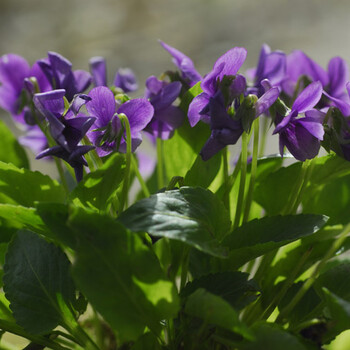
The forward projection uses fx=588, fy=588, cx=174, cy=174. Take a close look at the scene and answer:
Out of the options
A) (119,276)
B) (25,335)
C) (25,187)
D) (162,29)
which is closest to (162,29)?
(162,29)

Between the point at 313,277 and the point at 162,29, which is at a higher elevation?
the point at 313,277

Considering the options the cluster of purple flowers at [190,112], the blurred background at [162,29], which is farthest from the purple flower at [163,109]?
the blurred background at [162,29]

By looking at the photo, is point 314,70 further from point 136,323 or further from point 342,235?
point 136,323

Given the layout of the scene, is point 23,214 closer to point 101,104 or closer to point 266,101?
point 101,104

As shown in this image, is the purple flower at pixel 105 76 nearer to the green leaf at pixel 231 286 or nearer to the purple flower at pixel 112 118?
the purple flower at pixel 112 118

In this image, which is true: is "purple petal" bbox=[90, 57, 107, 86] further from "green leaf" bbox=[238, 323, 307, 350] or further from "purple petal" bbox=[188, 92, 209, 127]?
"green leaf" bbox=[238, 323, 307, 350]

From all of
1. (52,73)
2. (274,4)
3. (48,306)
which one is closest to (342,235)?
(48,306)

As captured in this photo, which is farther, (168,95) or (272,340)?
(168,95)

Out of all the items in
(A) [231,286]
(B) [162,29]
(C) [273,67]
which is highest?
(C) [273,67]

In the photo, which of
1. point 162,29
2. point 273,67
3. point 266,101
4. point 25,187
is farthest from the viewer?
point 162,29
